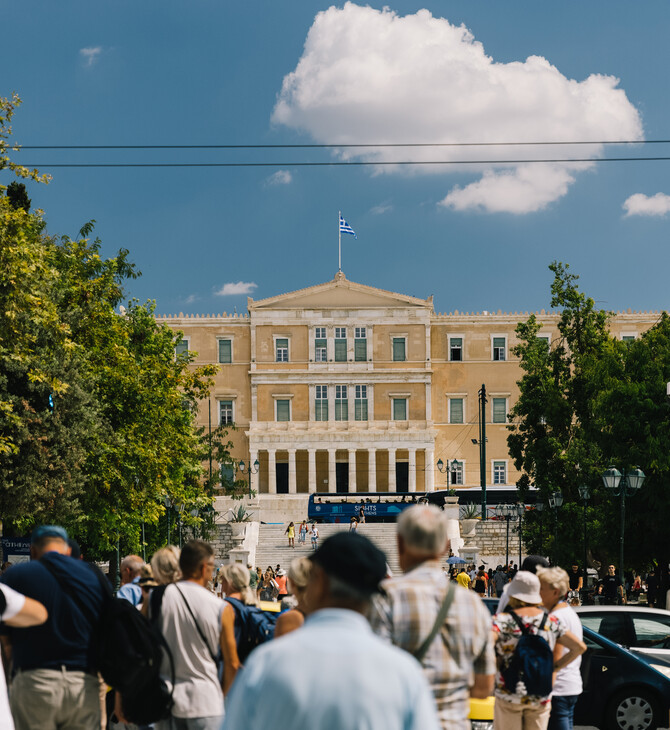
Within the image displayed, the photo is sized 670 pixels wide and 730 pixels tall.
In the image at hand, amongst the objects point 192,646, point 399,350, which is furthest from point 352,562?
point 399,350

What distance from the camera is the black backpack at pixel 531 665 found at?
592cm

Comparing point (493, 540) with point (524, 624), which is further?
point (493, 540)

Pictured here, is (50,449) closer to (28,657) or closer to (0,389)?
(0,389)

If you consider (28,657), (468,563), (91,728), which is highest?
(28,657)

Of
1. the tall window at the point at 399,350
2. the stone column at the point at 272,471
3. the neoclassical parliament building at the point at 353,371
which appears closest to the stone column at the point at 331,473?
the neoclassical parliament building at the point at 353,371

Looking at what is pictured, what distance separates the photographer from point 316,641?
7.42 ft

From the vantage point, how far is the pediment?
7031 cm

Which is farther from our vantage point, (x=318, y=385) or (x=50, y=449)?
(x=318, y=385)

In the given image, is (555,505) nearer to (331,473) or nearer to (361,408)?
(331,473)

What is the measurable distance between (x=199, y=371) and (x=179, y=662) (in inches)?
1010

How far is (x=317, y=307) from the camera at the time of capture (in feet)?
232

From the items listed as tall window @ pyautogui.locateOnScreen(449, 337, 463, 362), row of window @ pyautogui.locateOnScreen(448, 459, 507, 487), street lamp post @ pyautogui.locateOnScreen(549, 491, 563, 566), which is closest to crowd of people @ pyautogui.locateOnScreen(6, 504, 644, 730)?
street lamp post @ pyautogui.locateOnScreen(549, 491, 563, 566)

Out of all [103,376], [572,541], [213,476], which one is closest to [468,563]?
[572,541]

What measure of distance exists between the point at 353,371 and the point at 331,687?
6875 cm
